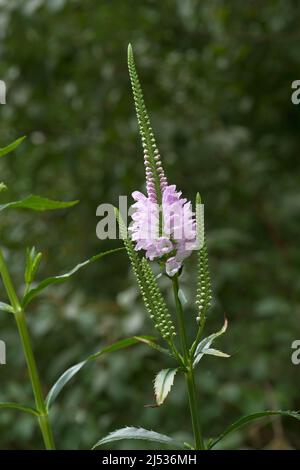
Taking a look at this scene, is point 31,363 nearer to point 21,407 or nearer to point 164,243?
point 21,407

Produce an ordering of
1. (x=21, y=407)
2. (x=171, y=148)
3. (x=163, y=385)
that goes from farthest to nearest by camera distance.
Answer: (x=171, y=148) → (x=21, y=407) → (x=163, y=385)

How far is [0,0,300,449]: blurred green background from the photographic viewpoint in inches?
88.8

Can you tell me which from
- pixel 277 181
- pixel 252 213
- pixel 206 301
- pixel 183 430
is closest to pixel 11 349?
pixel 183 430

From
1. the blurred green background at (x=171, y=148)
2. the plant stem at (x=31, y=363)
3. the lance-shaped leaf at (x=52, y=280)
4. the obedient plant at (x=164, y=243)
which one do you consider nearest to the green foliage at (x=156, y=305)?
the obedient plant at (x=164, y=243)

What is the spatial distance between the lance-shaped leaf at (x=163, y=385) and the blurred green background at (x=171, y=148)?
4.44ft

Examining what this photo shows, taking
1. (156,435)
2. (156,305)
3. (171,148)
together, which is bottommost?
(156,435)

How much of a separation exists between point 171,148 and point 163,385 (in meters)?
1.73

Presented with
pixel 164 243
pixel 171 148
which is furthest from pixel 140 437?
pixel 171 148

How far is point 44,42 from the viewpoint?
8.09 feet

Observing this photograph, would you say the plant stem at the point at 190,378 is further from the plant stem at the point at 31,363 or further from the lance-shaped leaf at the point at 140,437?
the plant stem at the point at 31,363

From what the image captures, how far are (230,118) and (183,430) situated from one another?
1.15 meters

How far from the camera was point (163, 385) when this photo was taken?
77 cm

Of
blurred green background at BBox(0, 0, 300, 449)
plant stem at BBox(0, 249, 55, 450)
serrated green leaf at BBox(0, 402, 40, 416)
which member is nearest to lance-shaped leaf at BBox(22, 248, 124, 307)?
plant stem at BBox(0, 249, 55, 450)
